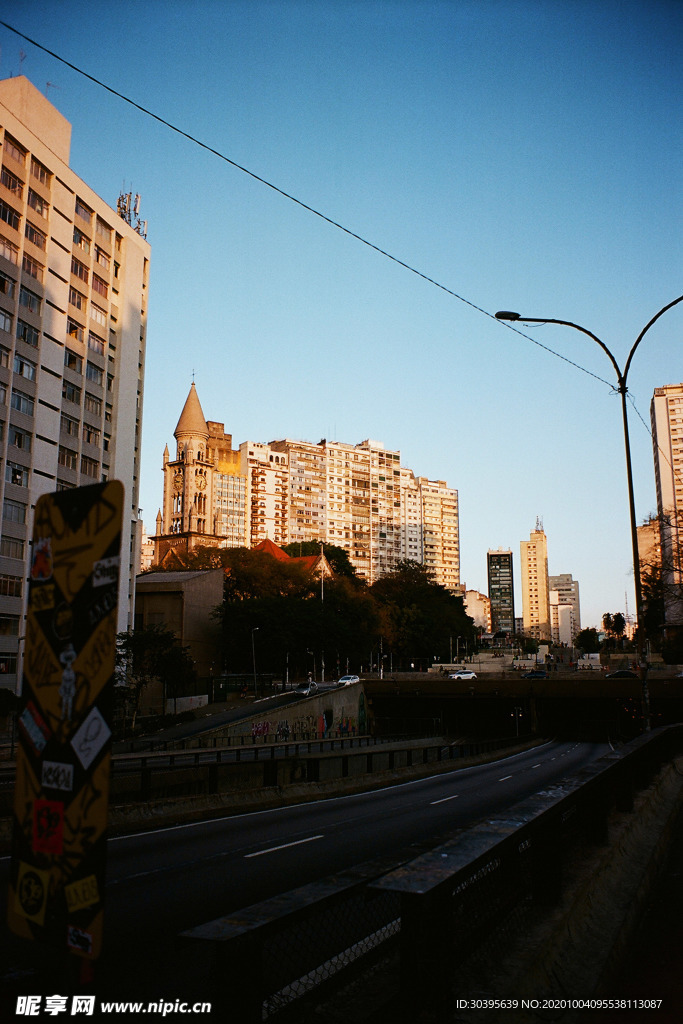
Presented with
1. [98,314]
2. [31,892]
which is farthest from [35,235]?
[31,892]

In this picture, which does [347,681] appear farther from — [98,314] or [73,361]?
[98,314]

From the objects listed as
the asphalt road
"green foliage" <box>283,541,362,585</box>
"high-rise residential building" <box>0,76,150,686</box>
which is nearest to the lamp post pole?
the asphalt road

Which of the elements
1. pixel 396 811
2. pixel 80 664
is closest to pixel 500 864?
pixel 80 664

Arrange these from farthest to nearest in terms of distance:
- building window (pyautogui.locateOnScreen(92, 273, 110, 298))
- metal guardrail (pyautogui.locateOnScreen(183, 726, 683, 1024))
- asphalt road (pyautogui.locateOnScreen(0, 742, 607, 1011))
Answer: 1. building window (pyautogui.locateOnScreen(92, 273, 110, 298))
2. asphalt road (pyautogui.locateOnScreen(0, 742, 607, 1011))
3. metal guardrail (pyautogui.locateOnScreen(183, 726, 683, 1024))

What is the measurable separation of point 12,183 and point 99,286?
441 inches

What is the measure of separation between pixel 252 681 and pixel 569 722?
101 feet

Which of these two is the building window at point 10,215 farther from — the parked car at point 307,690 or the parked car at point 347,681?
the parked car at point 347,681

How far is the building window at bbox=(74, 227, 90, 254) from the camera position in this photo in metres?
61.7

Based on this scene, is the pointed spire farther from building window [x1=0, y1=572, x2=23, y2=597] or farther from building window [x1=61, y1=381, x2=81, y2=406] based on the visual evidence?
building window [x1=0, y1=572, x2=23, y2=597]

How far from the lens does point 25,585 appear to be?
52875 millimetres

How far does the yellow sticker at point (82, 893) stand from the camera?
9.20 ft

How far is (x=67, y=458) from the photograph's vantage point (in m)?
58.9

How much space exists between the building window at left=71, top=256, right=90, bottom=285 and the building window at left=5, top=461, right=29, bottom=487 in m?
18.1

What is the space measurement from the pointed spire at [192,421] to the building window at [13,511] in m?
101
